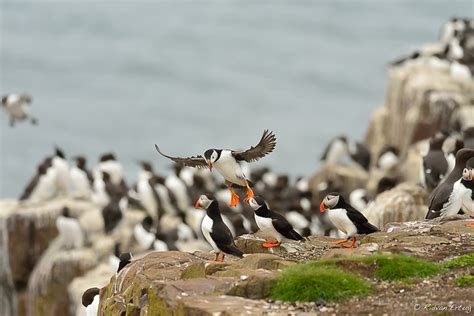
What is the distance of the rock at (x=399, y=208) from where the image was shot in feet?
49.1

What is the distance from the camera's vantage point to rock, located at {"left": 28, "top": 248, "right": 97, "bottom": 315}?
21109mm

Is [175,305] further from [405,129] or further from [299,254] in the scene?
[405,129]

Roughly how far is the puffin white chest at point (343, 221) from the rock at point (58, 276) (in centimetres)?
1155

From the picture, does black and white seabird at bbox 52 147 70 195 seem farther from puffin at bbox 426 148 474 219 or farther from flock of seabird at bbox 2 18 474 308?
puffin at bbox 426 148 474 219

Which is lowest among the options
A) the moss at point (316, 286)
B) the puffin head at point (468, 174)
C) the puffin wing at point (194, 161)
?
the moss at point (316, 286)

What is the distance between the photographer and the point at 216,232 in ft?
30.8

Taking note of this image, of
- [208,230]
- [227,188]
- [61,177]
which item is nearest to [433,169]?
[227,188]

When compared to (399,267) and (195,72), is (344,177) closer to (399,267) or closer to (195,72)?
(399,267)

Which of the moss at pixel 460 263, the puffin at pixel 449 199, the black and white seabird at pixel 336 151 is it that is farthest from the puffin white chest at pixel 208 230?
the black and white seabird at pixel 336 151

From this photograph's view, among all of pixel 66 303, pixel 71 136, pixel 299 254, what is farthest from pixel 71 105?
pixel 299 254

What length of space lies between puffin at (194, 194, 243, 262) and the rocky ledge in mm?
167

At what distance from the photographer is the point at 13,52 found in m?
67.2

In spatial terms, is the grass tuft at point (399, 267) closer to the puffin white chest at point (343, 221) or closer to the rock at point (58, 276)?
the puffin white chest at point (343, 221)

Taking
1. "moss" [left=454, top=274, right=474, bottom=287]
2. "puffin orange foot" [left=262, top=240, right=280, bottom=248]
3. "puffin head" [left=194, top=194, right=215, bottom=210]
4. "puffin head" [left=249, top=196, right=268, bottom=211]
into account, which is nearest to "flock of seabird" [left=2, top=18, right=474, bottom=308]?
"puffin head" [left=249, top=196, right=268, bottom=211]
